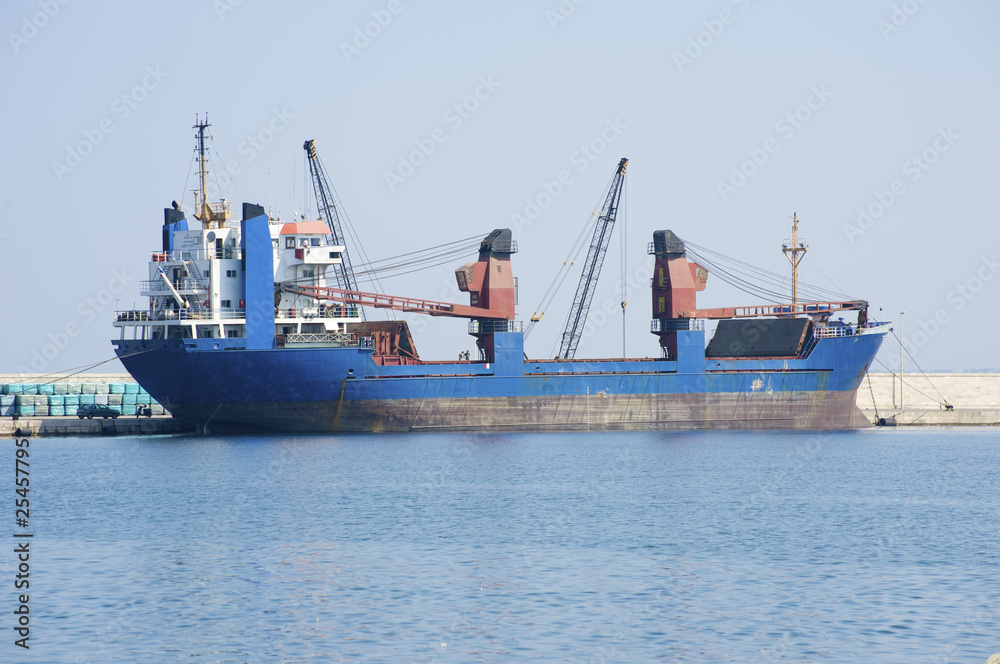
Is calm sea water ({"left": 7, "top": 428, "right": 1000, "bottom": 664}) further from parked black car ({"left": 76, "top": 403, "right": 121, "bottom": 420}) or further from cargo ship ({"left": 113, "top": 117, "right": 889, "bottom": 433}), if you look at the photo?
parked black car ({"left": 76, "top": 403, "right": 121, "bottom": 420})

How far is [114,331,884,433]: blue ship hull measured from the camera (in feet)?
181

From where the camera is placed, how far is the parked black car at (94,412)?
6194 centimetres

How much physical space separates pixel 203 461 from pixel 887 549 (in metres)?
28.5

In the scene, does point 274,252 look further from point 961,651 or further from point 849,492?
point 961,651

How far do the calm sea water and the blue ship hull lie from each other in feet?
25.6

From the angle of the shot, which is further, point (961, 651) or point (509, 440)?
point (509, 440)

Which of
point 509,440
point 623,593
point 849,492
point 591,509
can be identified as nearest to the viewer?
point 623,593

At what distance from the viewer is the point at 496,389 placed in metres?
60.5

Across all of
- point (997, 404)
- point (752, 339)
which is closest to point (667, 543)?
point (752, 339)

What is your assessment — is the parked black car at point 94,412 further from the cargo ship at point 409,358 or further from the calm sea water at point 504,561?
the calm sea water at point 504,561

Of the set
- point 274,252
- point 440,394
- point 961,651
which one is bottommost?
point 961,651

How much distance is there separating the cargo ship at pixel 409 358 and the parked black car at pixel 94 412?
621 cm

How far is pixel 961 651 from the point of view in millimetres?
18750

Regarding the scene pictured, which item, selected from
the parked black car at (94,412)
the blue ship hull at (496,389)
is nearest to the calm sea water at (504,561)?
the blue ship hull at (496,389)
